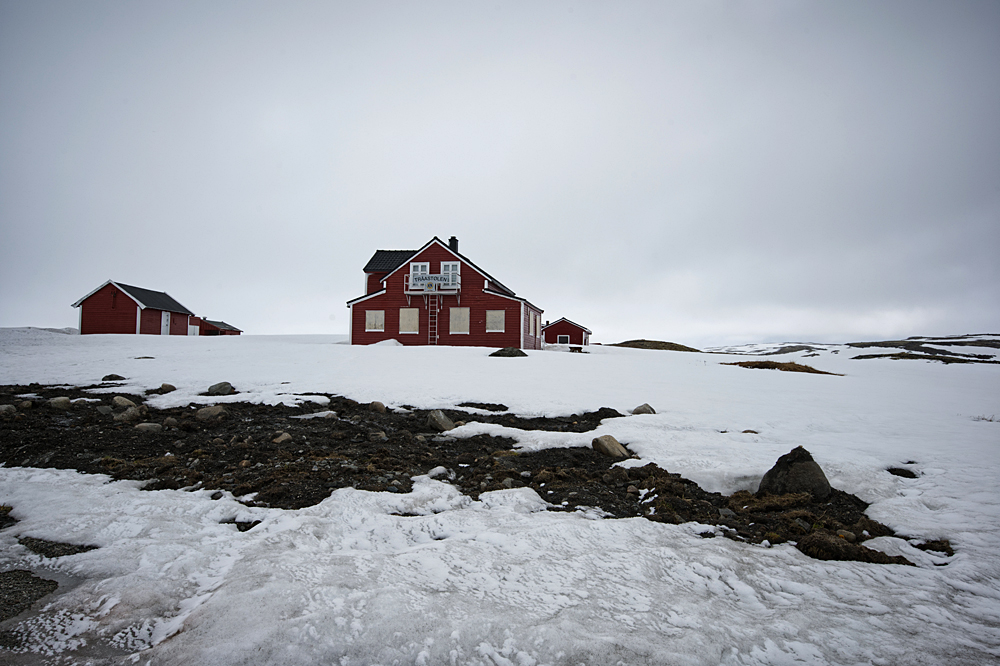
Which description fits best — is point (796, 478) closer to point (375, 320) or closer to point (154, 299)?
point (375, 320)

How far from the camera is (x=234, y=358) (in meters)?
14.6

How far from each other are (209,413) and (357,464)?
11.7 feet

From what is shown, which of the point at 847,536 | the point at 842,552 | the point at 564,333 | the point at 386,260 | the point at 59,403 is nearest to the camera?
the point at 842,552

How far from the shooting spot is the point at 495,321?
1032 inches

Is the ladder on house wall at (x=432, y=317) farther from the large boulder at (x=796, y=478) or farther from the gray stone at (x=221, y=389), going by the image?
the large boulder at (x=796, y=478)

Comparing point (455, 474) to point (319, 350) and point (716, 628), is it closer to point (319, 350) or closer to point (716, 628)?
point (716, 628)

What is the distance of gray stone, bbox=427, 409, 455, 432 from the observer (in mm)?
7625

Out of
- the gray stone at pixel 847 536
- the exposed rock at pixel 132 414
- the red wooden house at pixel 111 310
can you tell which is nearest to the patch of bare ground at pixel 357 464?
the gray stone at pixel 847 536

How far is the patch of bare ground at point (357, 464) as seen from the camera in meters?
4.33

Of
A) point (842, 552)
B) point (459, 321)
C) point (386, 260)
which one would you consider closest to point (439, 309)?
point (459, 321)

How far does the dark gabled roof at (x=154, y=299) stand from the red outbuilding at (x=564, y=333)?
3020cm

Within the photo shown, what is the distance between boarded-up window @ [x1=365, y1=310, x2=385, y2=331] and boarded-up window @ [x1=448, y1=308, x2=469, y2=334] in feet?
13.2

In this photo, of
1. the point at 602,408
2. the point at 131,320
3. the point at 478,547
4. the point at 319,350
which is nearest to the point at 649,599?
the point at 478,547

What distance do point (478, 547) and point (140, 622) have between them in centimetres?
209
